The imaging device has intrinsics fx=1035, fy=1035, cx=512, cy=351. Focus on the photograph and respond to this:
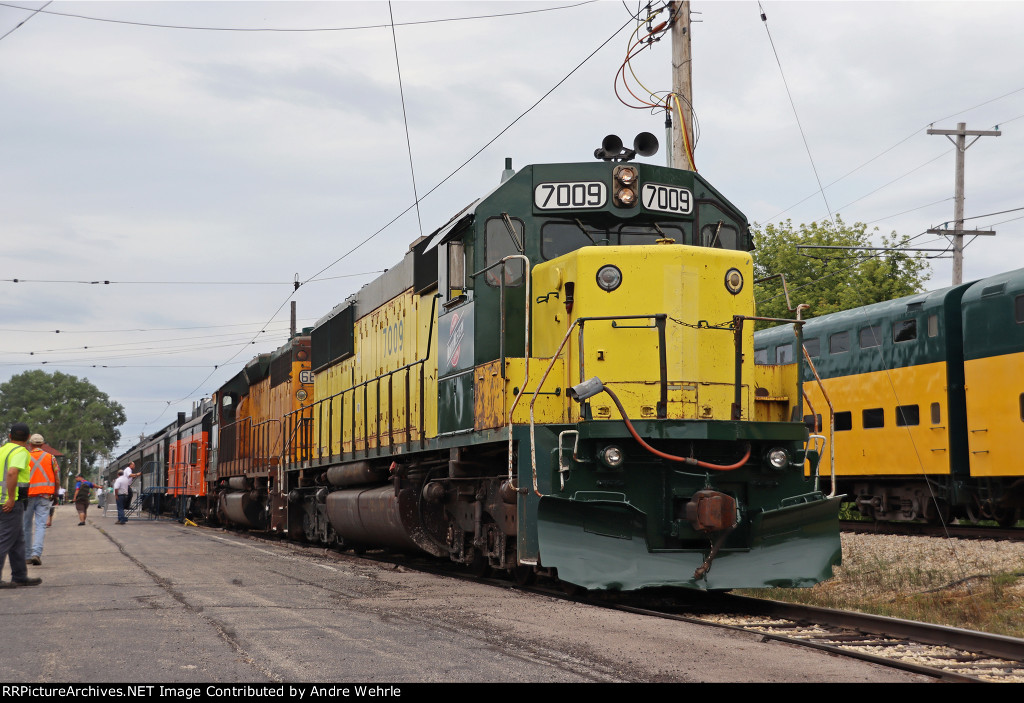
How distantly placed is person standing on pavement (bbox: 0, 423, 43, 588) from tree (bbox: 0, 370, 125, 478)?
387 ft

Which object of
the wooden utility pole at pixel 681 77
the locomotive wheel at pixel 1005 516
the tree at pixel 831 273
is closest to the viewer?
the wooden utility pole at pixel 681 77

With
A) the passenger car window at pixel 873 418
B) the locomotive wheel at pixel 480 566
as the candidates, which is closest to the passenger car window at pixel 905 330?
the passenger car window at pixel 873 418

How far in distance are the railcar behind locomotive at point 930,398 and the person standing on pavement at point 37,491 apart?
29.3 ft

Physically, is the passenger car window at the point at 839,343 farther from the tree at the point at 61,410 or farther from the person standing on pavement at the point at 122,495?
the tree at the point at 61,410

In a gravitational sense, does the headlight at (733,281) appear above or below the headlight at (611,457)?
above

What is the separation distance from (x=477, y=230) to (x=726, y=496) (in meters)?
3.41

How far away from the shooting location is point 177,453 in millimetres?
38000

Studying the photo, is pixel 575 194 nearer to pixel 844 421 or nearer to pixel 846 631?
pixel 846 631

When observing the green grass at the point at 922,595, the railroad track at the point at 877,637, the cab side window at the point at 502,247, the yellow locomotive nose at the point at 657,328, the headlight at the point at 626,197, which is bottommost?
the green grass at the point at 922,595

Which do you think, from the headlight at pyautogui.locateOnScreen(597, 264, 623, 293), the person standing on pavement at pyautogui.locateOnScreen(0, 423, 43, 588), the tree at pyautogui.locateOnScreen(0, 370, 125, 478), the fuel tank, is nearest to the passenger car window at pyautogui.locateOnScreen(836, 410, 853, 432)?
the fuel tank

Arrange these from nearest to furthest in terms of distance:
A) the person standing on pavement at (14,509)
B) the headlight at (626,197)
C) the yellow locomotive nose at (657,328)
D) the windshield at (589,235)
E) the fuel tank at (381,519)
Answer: the yellow locomotive nose at (657,328), the headlight at (626,197), the windshield at (589,235), the person standing on pavement at (14,509), the fuel tank at (381,519)

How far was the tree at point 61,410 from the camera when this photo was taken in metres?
121

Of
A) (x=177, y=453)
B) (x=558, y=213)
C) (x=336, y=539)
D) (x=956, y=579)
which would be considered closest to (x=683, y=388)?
(x=558, y=213)

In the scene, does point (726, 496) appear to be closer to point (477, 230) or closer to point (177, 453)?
point (477, 230)
